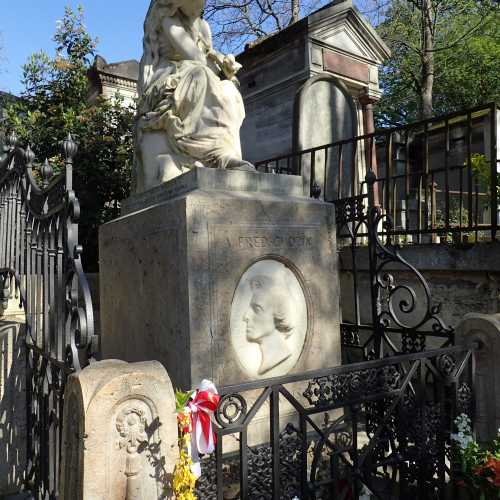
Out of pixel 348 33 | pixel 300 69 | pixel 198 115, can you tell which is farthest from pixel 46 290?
pixel 348 33

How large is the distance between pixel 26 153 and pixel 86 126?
19.0ft

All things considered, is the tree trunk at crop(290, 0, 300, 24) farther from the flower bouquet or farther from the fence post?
the flower bouquet

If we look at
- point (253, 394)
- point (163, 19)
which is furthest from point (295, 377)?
point (163, 19)

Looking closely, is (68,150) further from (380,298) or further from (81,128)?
(81,128)

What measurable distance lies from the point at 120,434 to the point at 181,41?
129 inches

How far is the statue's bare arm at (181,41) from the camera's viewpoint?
12.6 feet

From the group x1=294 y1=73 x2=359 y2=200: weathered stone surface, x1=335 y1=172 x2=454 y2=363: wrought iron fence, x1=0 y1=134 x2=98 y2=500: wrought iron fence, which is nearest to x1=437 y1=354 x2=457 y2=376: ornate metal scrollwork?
x1=335 y1=172 x2=454 y2=363: wrought iron fence

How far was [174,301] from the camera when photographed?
2754 mm

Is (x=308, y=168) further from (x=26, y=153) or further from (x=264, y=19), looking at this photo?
(x=264, y=19)

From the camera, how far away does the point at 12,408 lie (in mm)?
2980

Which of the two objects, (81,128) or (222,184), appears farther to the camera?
(81,128)

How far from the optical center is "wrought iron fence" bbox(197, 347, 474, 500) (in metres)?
2.03

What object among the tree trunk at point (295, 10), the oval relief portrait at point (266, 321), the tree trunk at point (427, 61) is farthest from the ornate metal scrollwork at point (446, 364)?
the tree trunk at point (295, 10)

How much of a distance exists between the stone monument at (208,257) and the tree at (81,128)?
4278mm
